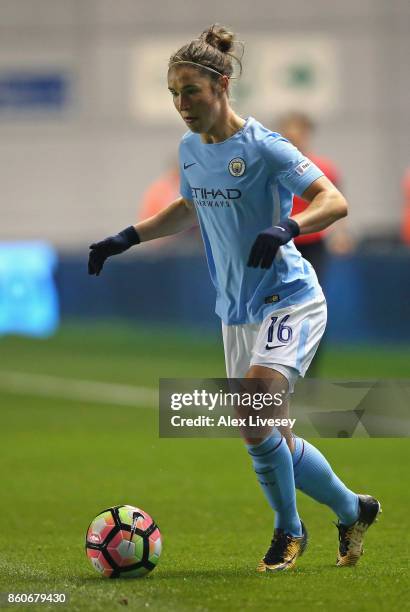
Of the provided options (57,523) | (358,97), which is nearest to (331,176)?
(57,523)

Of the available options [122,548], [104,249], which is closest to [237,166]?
[104,249]

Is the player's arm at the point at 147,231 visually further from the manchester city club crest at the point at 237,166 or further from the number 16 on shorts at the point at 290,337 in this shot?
the number 16 on shorts at the point at 290,337

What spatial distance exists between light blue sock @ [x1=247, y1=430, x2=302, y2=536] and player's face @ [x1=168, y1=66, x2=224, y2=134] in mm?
1320

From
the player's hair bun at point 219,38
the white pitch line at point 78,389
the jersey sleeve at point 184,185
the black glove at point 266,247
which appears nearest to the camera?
the black glove at point 266,247

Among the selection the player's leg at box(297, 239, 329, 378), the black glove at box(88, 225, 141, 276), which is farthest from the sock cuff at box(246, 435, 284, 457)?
the player's leg at box(297, 239, 329, 378)

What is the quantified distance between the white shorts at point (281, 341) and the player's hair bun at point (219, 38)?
1.12 m

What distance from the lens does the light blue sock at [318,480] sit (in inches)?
234

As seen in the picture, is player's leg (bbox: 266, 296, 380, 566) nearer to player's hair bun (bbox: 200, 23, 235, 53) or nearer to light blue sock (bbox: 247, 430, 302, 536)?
light blue sock (bbox: 247, 430, 302, 536)

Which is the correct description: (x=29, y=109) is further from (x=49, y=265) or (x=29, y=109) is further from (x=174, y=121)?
(x=49, y=265)

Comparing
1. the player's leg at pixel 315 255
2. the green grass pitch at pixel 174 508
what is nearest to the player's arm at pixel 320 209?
the green grass pitch at pixel 174 508

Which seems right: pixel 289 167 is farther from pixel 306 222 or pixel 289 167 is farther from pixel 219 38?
pixel 219 38

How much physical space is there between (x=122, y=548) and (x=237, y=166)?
5.33 feet

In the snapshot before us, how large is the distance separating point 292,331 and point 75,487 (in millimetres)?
3280

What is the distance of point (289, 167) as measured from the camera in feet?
18.6
